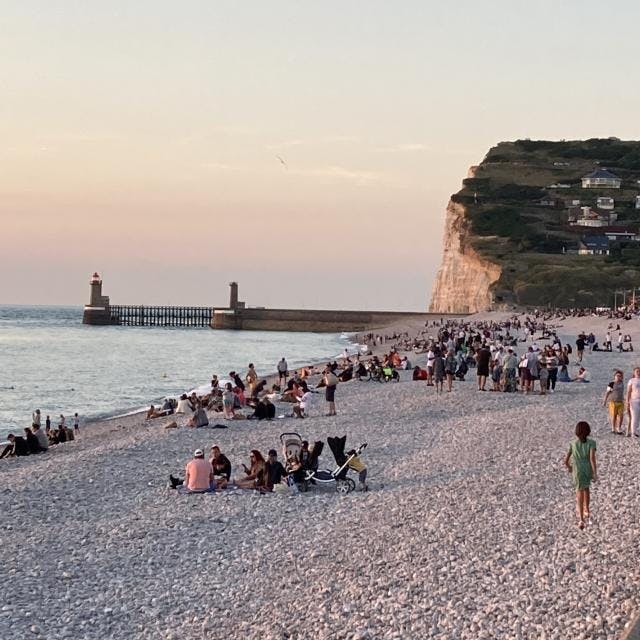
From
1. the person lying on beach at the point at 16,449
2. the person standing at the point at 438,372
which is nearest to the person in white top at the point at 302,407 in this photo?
the person standing at the point at 438,372

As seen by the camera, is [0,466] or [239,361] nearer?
[0,466]

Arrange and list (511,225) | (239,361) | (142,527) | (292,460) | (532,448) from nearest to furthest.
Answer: (142,527) → (292,460) → (532,448) → (239,361) → (511,225)

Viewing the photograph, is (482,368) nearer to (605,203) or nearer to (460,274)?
(460,274)

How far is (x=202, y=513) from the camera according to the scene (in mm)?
12180

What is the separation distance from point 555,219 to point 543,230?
710 cm

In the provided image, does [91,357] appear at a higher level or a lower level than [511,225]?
lower

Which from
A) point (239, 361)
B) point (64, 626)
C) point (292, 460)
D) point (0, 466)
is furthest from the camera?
point (239, 361)

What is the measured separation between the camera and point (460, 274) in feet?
386

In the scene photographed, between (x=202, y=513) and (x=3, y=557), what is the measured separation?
8.58 feet

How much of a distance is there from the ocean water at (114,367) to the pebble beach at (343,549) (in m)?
14.1

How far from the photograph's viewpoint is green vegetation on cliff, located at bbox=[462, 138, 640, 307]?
9981 centimetres

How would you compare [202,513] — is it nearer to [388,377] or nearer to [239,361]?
[388,377]

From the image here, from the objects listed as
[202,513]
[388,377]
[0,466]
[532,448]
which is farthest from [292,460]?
[388,377]

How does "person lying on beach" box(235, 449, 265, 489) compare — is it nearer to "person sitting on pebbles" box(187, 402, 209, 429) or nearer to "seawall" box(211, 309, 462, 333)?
"person sitting on pebbles" box(187, 402, 209, 429)
